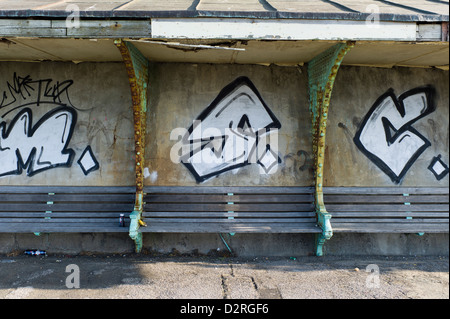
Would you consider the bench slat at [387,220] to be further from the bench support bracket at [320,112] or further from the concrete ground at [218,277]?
the concrete ground at [218,277]

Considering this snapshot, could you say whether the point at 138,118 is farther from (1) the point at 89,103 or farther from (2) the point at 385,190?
(2) the point at 385,190

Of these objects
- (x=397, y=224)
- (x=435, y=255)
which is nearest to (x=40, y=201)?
(x=397, y=224)

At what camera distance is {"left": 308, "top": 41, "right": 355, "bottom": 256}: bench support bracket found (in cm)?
451

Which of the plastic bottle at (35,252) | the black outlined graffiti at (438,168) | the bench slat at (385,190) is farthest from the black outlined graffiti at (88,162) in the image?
the black outlined graffiti at (438,168)

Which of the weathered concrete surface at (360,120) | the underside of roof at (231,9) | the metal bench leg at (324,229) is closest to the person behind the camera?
the underside of roof at (231,9)

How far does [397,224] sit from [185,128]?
10.8 feet

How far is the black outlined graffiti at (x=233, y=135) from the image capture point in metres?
5.14

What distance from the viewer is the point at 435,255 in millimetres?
5211

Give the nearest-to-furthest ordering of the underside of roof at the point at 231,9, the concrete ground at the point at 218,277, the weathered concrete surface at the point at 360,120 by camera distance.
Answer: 1. the underside of roof at the point at 231,9
2. the concrete ground at the point at 218,277
3. the weathered concrete surface at the point at 360,120

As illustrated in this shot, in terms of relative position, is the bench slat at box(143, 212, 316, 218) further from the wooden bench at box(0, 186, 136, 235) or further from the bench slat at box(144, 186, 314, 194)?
the wooden bench at box(0, 186, 136, 235)

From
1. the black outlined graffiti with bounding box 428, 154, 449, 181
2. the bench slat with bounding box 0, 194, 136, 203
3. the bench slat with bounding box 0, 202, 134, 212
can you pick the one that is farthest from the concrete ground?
the black outlined graffiti with bounding box 428, 154, 449, 181

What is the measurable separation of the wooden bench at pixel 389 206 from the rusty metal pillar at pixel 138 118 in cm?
260

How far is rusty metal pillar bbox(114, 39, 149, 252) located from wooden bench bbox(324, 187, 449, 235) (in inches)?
102

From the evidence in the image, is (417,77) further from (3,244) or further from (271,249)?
(3,244)
